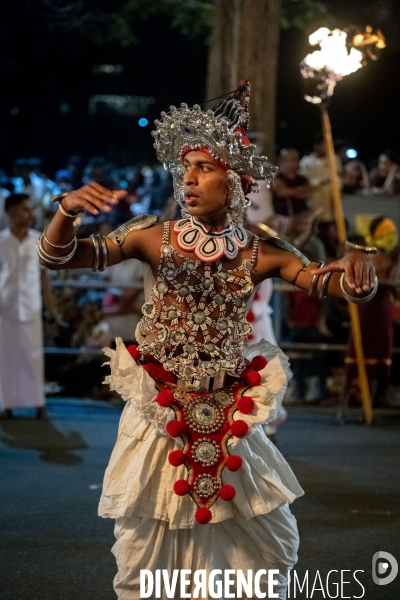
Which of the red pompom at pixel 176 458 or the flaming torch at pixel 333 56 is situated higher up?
the flaming torch at pixel 333 56

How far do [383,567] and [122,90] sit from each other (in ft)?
65.2

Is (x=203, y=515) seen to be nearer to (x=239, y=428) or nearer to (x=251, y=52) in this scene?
(x=239, y=428)

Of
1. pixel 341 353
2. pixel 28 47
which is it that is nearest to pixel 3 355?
pixel 341 353

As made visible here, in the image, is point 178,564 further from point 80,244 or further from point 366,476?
point 366,476

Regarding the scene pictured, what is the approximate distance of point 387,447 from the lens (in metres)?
8.70

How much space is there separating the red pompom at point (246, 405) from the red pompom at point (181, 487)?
1.25ft

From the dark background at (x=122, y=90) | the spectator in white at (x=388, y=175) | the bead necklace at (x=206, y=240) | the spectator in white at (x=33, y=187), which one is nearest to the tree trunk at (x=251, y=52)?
the spectator in white at (x=388, y=175)

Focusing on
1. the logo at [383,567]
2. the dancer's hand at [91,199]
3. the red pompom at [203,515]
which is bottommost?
the logo at [383,567]

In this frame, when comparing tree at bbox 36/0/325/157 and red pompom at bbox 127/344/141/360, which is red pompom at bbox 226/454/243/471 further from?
tree at bbox 36/0/325/157

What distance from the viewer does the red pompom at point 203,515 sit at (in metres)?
3.97

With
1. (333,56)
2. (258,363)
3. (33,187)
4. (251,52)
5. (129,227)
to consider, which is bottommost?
(258,363)

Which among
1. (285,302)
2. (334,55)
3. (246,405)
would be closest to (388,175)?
Answer: (285,302)

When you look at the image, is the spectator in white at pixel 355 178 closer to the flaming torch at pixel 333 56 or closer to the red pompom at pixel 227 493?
the flaming torch at pixel 333 56

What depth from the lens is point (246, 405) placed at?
4.09 metres
